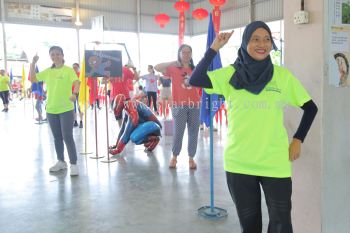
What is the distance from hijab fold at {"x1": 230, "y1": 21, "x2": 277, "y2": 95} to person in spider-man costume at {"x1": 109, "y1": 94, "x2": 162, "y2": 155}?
14.2ft

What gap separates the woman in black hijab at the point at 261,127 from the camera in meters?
2.01

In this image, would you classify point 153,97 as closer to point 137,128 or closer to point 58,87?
point 137,128

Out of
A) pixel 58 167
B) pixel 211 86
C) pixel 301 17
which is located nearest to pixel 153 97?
pixel 58 167

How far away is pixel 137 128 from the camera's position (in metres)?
6.34

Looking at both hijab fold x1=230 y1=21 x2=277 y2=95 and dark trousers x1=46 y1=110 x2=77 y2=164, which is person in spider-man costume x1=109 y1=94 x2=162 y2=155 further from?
hijab fold x1=230 y1=21 x2=277 y2=95

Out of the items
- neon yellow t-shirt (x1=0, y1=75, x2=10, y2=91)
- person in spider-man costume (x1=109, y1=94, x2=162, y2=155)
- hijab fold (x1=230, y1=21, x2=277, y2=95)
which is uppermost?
neon yellow t-shirt (x1=0, y1=75, x2=10, y2=91)

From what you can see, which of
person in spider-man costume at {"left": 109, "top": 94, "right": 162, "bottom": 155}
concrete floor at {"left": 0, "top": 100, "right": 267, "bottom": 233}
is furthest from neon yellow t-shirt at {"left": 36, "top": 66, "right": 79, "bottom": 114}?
person in spider-man costume at {"left": 109, "top": 94, "right": 162, "bottom": 155}

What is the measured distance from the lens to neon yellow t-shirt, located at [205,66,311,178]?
6.60 ft

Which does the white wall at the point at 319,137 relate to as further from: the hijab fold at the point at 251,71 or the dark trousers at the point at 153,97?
the dark trousers at the point at 153,97

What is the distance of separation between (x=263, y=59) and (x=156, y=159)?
412 cm

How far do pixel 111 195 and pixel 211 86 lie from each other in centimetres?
237

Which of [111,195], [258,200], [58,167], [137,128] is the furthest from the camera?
[137,128]

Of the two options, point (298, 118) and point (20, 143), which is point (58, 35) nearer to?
point (20, 143)

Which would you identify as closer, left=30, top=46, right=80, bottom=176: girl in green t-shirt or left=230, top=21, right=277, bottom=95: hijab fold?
left=230, top=21, right=277, bottom=95: hijab fold
